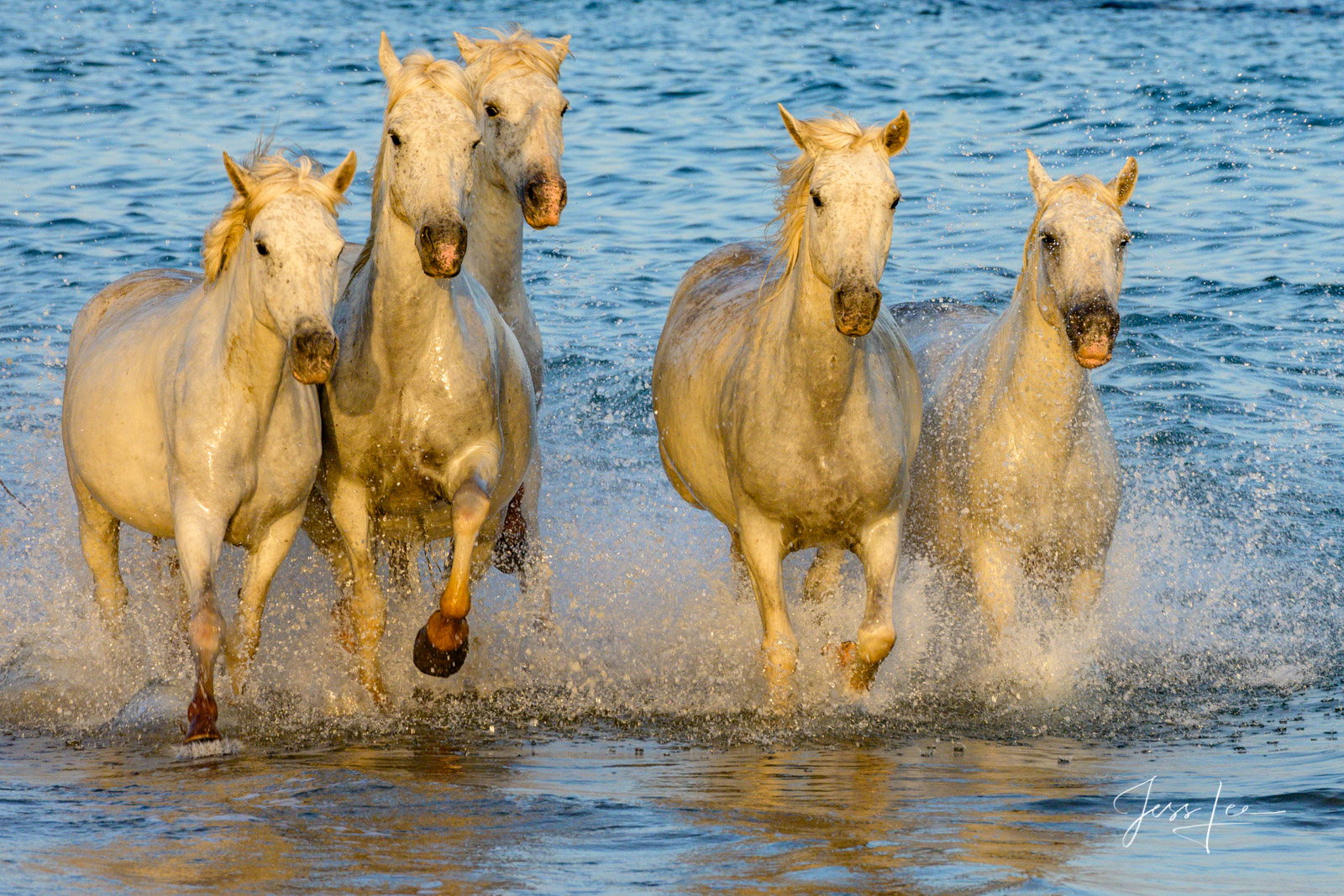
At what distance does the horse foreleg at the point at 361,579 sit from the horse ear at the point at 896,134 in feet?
7.25

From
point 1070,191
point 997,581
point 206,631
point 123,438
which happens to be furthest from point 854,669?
point 123,438

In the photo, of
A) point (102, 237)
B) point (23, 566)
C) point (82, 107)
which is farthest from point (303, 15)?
point (23, 566)

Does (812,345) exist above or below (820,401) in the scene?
above

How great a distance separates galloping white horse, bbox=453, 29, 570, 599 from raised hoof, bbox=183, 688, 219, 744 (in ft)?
6.43

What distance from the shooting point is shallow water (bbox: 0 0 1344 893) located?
414 cm

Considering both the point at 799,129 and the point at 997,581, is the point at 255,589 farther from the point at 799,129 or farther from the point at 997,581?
the point at 997,581

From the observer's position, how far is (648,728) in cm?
567

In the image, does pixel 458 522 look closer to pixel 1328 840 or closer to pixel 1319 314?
pixel 1328 840

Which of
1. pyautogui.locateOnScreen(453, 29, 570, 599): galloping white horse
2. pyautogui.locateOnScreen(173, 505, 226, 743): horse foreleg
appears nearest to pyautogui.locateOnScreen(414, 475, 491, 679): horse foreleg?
pyautogui.locateOnScreen(173, 505, 226, 743): horse foreleg

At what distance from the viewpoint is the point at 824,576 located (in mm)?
6645

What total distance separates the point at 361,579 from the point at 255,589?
1.62 feet

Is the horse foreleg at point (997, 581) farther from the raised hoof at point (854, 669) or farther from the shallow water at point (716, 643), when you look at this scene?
the raised hoof at point (854, 669)

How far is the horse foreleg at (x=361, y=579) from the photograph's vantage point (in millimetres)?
5859

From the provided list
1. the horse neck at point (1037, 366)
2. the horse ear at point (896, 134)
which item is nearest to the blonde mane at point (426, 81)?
the horse ear at point (896, 134)
